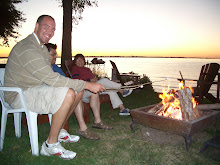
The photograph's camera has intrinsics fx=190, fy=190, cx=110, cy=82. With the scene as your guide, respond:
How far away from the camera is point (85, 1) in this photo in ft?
29.8

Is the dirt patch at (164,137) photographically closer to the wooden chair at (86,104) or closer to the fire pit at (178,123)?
the fire pit at (178,123)

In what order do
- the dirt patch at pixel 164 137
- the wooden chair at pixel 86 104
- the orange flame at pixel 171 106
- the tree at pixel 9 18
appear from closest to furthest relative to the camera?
the dirt patch at pixel 164 137, the orange flame at pixel 171 106, the wooden chair at pixel 86 104, the tree at pixel 9 18

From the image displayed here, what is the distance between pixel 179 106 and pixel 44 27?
2.26 metres

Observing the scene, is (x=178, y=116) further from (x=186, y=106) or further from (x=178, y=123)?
(x=178, y=123)

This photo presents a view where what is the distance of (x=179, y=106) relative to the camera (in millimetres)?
2984

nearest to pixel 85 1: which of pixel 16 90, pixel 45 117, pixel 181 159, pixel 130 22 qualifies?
pixel 130 22

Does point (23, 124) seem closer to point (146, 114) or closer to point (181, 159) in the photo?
point (146, 114)

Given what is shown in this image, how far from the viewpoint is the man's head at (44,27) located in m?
2.27

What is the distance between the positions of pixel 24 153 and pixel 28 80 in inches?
36.5

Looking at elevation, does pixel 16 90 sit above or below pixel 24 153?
above

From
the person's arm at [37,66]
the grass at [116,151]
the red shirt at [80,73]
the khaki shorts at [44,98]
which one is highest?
the person's arm at [37,66]

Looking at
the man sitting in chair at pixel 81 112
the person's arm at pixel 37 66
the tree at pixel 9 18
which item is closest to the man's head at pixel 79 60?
the man sitting in chair at pixel 81 112

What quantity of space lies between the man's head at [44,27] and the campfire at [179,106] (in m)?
1.87

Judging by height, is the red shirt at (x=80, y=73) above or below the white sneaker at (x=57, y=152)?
above
